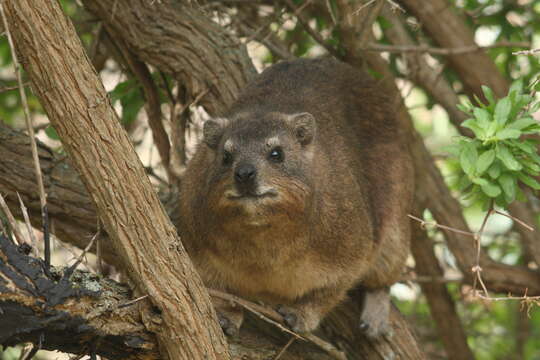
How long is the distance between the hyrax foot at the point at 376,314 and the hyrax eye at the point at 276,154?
58.0 inches

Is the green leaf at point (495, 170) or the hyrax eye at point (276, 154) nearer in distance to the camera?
the green leaf at point (495, 170)

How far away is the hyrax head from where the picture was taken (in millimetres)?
4242

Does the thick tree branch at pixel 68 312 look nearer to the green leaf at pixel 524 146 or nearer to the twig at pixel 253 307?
the twig at pixel 253 307

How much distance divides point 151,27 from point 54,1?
229 centimetres

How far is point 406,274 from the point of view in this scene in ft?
21.2

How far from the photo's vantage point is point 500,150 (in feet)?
13.0

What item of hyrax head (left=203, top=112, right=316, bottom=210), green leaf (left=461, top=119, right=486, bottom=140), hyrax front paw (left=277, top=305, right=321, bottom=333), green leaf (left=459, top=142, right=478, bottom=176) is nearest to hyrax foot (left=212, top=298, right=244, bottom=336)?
hyrax front paw (left=277, top=305, right=321, bottom=333)

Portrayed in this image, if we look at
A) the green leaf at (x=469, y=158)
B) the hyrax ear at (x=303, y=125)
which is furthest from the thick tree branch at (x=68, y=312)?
the green leaf at (x=469, y=158)

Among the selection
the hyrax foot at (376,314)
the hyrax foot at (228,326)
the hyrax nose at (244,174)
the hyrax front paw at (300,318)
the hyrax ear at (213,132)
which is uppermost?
the hyrax ear at (213,132)

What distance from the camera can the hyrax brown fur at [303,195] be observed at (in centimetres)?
443

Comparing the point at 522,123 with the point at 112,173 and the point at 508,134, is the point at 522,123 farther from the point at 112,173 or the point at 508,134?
the point at 112,173

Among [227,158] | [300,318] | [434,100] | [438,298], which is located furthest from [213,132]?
[438,298]

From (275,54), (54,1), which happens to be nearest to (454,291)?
(275,54)

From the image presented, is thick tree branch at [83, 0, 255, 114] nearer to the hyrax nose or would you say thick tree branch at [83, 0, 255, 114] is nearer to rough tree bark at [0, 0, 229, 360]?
the hyrax nose
